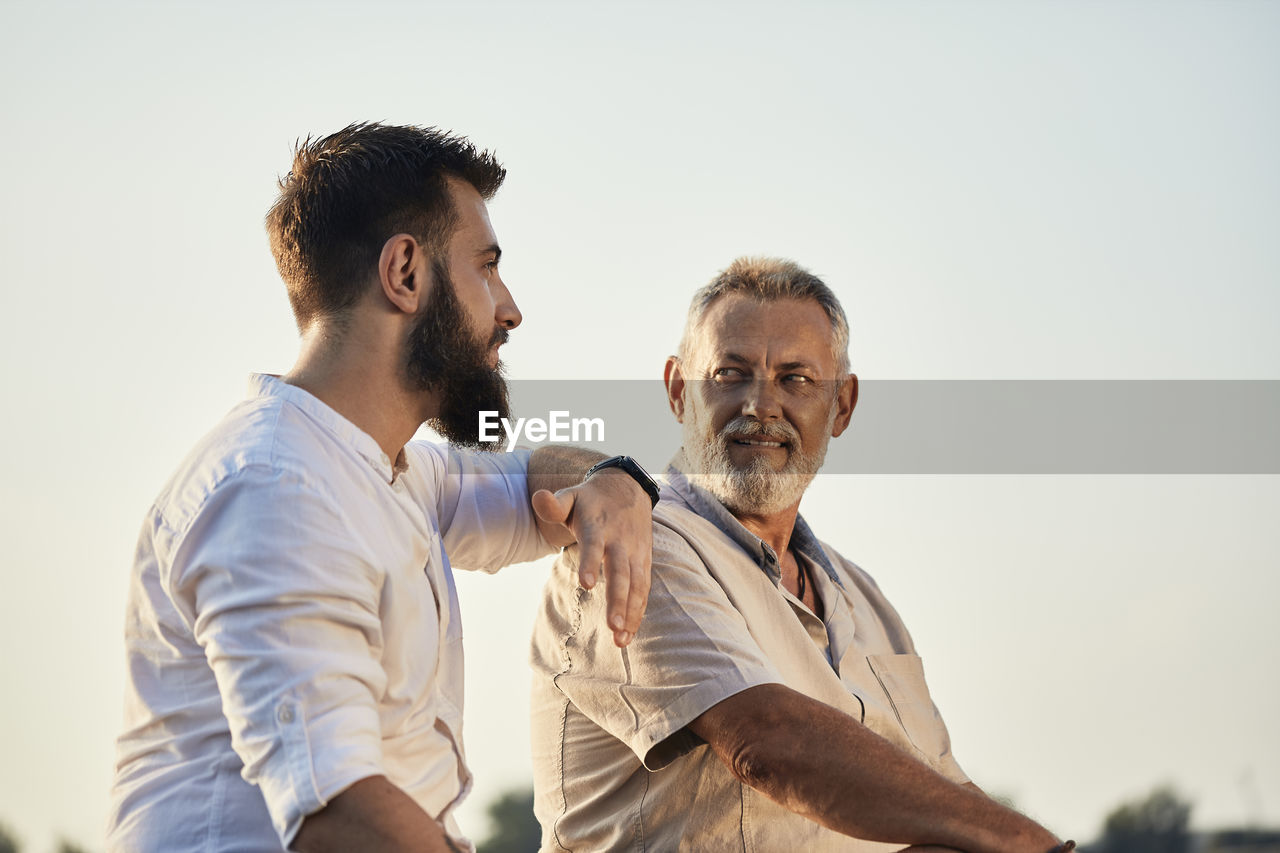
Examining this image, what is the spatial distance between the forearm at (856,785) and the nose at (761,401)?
1253 millimetres

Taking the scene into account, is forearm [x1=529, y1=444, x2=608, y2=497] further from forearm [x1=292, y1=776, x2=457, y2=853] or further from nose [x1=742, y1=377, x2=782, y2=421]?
forearm [x1=292, y1=776, x2=457, y2=853]

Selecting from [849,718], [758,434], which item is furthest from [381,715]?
[758,434]

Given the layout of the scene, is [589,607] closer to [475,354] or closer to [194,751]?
[475,354]

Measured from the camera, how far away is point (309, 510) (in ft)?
6.88

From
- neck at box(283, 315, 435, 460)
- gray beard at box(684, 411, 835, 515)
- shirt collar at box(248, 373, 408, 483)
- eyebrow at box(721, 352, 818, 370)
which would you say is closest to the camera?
shirt collar at box(248, 373, 408, 483)

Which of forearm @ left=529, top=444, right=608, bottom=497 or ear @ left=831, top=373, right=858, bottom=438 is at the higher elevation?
ear @ left=831, top=373, right=858, bottom=438

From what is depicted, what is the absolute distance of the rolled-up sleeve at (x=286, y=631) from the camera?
188 cm

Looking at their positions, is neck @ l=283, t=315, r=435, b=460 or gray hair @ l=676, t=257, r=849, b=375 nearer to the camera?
neck @ l=283, t=315, r=435, b=460

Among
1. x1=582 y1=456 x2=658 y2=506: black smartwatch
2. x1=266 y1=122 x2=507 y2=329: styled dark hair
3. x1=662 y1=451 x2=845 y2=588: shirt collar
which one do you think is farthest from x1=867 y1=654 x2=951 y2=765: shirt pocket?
x1=266 y1=122 x2=507 y2=329: styled dark hair

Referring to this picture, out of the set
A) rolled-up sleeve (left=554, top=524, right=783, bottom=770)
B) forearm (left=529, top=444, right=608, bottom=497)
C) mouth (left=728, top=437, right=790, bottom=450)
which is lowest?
rolled-up sleeve (left=554, top=524, right=783, bottom=770)

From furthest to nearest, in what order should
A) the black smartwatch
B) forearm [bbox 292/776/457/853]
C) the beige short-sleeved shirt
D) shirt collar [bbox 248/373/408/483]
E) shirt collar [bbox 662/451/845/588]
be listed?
shirt collar [bbox 662/451/845/588], the black smartwatch, the beige short-sleeved shirt, shirt collar [bbox 248/373/408/483], forearm [bbox 292/776/457/853]

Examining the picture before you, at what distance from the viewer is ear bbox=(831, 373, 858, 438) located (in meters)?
4.07

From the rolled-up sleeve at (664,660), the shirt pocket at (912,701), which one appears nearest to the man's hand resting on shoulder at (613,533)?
the rolled-up sleeve at (664,660)

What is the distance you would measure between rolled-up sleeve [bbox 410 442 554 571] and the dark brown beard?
28 cm
